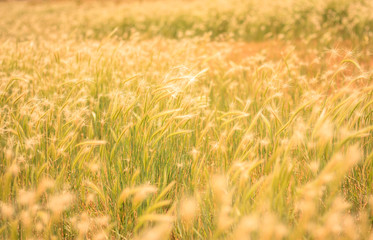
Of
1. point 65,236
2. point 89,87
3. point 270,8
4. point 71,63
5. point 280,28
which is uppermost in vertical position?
point 270,8

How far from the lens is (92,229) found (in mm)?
1356

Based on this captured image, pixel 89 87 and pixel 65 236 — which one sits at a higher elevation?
pixel 89 87

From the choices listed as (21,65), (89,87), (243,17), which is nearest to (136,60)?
(89,87)

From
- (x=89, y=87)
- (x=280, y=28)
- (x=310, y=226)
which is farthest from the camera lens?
(x=280, y=28)

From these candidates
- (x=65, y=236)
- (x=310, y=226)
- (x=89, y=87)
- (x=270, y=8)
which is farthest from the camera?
(x=270, y=8)

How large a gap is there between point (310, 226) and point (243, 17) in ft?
23.7

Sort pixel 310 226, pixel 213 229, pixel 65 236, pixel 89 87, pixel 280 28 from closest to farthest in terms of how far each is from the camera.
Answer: pixel 310 226 < pixel 213 229 < pixel 65 236 < pixel 89 87 < pixel 280 28

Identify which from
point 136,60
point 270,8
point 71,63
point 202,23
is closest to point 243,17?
point 270,8

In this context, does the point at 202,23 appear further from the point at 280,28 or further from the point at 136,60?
the point at 136,60

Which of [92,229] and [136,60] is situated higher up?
[136,60]

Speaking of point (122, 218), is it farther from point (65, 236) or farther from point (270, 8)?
point (270, 8)

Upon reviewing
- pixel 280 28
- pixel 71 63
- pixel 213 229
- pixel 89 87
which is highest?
pixel 280 28

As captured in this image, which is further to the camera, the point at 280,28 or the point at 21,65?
the point at 280,28

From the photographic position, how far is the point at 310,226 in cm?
99
